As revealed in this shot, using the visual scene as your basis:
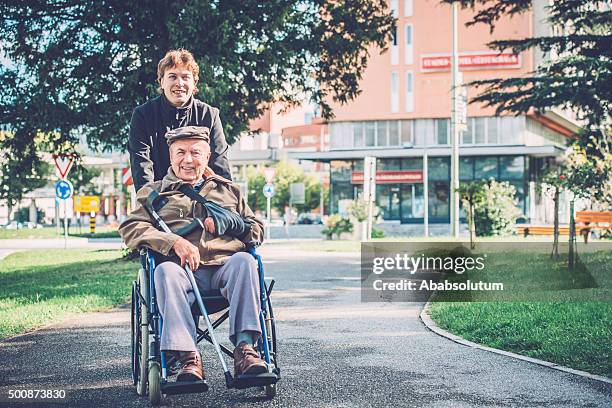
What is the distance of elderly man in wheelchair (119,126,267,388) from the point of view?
451 cm

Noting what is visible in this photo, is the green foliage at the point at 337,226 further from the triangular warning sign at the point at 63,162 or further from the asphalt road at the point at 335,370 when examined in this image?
the asphalt road at the point at 335,370

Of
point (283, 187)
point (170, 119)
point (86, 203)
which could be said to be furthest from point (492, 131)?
point (170, 119)

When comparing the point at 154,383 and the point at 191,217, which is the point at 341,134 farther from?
the point at 154,383

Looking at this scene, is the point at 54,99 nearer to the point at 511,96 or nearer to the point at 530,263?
the point at 511,96

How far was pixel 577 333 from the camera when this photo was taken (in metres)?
7.06

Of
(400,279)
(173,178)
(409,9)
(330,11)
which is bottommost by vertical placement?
(400,279)

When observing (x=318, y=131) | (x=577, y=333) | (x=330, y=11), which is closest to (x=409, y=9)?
(x=330, y=11)

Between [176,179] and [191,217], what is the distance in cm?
26

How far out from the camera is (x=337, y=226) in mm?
32000

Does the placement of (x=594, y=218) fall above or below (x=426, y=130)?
below

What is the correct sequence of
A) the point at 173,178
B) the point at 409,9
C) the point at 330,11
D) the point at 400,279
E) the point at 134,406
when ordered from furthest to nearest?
the point at 409,9
the point at 330,11
the point at 400,279
the point at 173,178
the point at 134,406

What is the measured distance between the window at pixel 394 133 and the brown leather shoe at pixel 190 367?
5142cm

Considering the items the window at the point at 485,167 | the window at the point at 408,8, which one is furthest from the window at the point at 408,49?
the window at the point at 485,167

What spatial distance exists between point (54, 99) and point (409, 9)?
4137cm
